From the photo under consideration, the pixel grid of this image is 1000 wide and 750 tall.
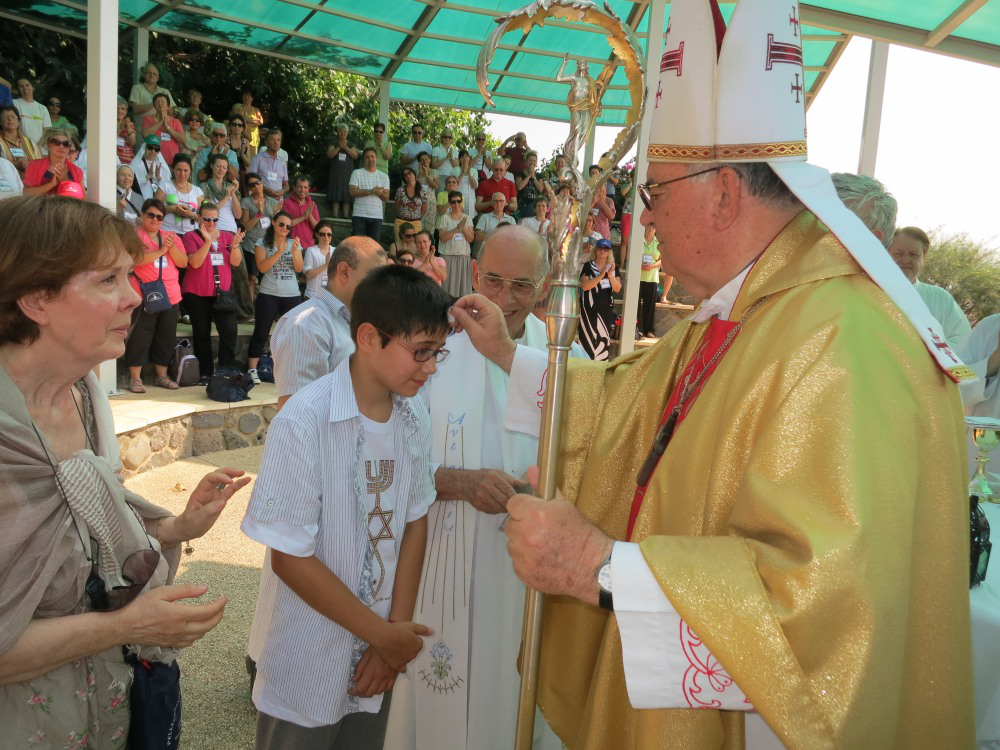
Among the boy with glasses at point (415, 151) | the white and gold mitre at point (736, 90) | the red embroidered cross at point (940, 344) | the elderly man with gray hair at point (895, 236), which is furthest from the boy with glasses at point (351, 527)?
the boy with glasses at point (415, 151)

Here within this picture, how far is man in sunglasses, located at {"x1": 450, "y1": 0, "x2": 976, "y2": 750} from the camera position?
123 centimetres

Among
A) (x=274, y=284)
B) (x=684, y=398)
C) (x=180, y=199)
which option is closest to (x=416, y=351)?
(x=684, y=398)

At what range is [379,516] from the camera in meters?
2.21

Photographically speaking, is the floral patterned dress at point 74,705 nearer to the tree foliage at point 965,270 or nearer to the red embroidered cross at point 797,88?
the red embroidered cross at point 797,88

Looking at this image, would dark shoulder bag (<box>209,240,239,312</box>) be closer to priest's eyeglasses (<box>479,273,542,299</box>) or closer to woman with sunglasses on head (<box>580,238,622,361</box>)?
woman with sunglasses on head (<box>580,238,622,361</box>)

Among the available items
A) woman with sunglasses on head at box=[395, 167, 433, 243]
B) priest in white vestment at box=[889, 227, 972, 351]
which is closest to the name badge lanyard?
priest in white vestment at box=[889, 227, 972, 351]

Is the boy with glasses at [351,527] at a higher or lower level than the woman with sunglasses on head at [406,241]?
lower

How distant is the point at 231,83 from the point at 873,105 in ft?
44.6

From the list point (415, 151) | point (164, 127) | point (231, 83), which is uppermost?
point (231, 83)

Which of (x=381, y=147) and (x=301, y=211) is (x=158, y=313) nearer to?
(x=301, y=211)

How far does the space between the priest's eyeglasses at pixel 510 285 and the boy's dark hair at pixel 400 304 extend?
0.59 metres

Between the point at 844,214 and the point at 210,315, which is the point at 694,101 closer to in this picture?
the point at 844,214

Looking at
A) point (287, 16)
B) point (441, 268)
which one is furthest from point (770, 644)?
point (287, 16)

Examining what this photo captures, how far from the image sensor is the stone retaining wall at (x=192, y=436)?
5812mm
